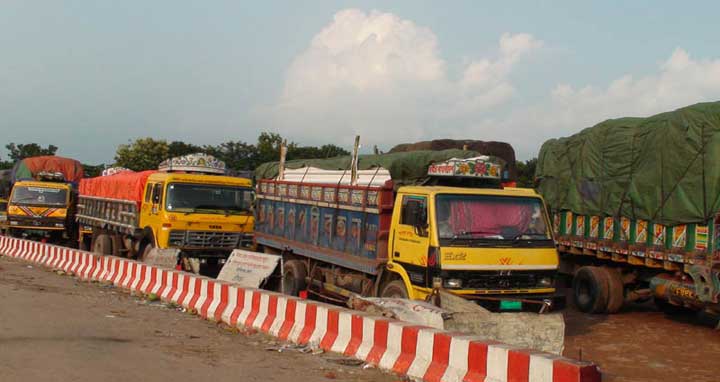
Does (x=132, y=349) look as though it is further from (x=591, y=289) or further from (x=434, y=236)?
(x=591, y=289)

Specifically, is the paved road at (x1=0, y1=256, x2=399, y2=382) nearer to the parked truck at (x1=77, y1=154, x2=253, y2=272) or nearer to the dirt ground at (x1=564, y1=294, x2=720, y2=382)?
the dirt ground at (x1=564, y1=294, x2=720, y2=382)

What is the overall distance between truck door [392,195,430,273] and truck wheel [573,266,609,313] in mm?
4839

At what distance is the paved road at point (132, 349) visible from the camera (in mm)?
7180

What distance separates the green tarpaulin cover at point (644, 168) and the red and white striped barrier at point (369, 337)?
5993 mm

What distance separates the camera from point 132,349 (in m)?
8.35

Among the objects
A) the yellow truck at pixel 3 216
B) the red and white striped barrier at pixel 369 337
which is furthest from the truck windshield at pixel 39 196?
the red and white striped barrier at pixel 369 337

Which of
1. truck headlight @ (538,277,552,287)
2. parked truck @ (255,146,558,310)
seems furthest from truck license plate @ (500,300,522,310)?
truck headlight @ (538,277,552,287)

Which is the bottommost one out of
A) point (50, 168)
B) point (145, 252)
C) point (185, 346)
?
point (185, 346)

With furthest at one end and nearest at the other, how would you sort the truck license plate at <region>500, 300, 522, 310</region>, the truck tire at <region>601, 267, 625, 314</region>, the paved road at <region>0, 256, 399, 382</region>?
the truck tire at <region>601, 267, 625, 314</region> → the truck license plate at <region>500, 300, 522, 310</region> → the paved road at <region>0, 256, 399, 382</region>

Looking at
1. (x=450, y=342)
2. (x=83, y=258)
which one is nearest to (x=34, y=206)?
(x=83, y=258)

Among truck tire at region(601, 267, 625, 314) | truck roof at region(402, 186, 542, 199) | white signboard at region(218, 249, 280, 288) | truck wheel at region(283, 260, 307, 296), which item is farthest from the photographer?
truck wheel at region(283, 260, 307, 296)

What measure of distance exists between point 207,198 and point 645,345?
391 inches

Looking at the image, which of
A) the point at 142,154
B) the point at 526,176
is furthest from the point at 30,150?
the point at 526,176

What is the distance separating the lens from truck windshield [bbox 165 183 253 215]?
1662 cm
